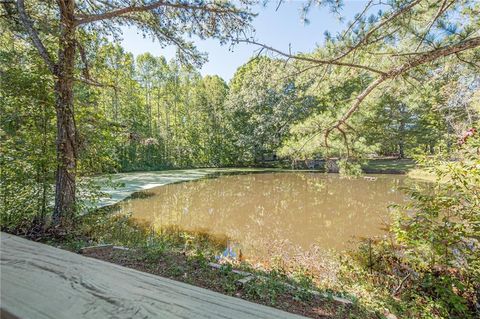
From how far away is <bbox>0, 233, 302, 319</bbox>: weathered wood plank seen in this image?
1.48 feet

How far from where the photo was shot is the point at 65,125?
11.6 ft

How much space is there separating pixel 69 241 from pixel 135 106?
20194 millimetres

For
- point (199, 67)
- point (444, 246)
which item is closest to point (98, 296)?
point (444, 246)

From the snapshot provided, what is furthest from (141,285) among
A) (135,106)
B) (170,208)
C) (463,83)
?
(135,106)

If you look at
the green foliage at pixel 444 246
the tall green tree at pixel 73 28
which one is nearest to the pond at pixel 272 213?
the green foliage at pixel 444 246

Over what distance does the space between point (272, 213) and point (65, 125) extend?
5.77 m

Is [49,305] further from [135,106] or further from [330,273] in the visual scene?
[135,106]

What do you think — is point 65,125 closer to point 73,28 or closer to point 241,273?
point 73,28

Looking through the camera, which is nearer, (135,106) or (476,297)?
(476,297)

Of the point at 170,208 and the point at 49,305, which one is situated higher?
the point at 49,305

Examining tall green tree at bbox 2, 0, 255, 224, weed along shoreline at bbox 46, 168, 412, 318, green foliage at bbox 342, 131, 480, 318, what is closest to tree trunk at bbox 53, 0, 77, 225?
tall green tree at bbox 2, 0, 255, 224

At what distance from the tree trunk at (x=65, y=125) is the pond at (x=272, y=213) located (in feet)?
8.87

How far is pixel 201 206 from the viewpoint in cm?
859

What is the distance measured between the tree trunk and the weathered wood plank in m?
3.46
